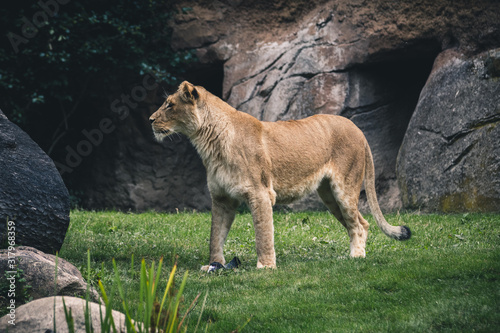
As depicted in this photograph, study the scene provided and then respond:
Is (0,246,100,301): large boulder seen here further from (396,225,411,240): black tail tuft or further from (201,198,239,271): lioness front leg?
(396,225,411,240): black tail tuft

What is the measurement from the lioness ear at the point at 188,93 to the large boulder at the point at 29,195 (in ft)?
6.37

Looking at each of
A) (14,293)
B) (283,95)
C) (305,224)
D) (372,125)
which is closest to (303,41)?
(283,95)

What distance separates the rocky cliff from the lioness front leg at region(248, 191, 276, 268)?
5006 mm

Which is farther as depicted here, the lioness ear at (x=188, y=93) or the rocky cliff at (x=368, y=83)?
the rocky cliff at (x=368, y=83)

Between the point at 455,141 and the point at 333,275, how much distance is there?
5.84m

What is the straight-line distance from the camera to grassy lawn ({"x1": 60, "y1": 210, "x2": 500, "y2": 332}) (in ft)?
17.2

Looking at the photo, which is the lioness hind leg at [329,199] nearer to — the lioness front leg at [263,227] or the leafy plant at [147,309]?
the lioness front leg at [263,227]

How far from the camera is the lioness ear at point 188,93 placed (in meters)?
7.89

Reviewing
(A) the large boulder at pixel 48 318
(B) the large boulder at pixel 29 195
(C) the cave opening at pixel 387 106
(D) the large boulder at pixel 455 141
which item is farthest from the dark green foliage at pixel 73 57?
(A) the large boulder at pixel 48 318

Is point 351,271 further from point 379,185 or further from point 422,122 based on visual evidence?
point 379,185

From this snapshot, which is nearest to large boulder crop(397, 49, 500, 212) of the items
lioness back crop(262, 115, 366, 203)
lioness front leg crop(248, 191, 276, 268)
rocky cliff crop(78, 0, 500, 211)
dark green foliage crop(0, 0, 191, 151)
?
rocky cliff crop(78, 0, 500, 211)

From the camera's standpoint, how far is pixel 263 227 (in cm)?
754

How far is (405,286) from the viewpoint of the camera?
19.8ft

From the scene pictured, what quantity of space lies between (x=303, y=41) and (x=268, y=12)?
148 centimetres
